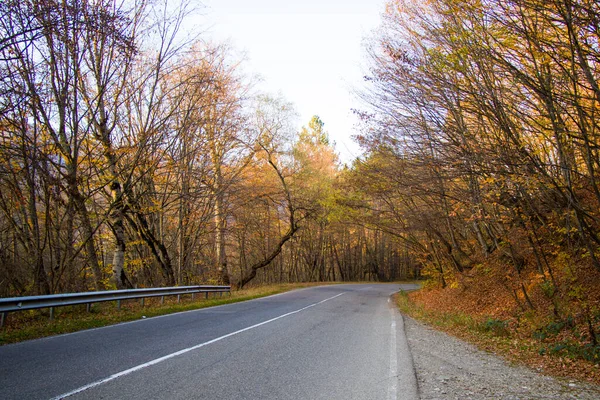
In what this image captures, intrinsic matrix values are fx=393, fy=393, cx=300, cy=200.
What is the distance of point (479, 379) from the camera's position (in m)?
5.34

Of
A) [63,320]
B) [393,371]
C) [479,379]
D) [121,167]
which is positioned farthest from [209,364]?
[121,167]

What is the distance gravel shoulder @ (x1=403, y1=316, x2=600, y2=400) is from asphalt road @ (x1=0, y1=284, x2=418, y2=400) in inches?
11.0

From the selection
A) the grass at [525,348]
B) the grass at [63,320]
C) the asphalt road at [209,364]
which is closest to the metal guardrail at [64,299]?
the grass at [63,320]

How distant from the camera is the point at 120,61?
12.1 metres

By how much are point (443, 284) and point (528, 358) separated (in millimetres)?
14542

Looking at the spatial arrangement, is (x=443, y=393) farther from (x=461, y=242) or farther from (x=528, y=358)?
(x=461, y=242)

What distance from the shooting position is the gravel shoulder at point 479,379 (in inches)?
185

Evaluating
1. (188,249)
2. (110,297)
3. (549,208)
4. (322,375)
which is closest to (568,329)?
(549,208)

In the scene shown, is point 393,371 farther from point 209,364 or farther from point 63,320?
point 63,320

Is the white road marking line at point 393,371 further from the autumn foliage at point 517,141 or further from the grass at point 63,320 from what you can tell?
the grass at point 63,320

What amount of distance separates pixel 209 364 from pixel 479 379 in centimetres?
369

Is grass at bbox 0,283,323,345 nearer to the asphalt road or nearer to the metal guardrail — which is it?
the metal guardrail

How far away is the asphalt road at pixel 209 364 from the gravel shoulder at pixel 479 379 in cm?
28

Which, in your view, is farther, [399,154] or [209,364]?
[399,154]
